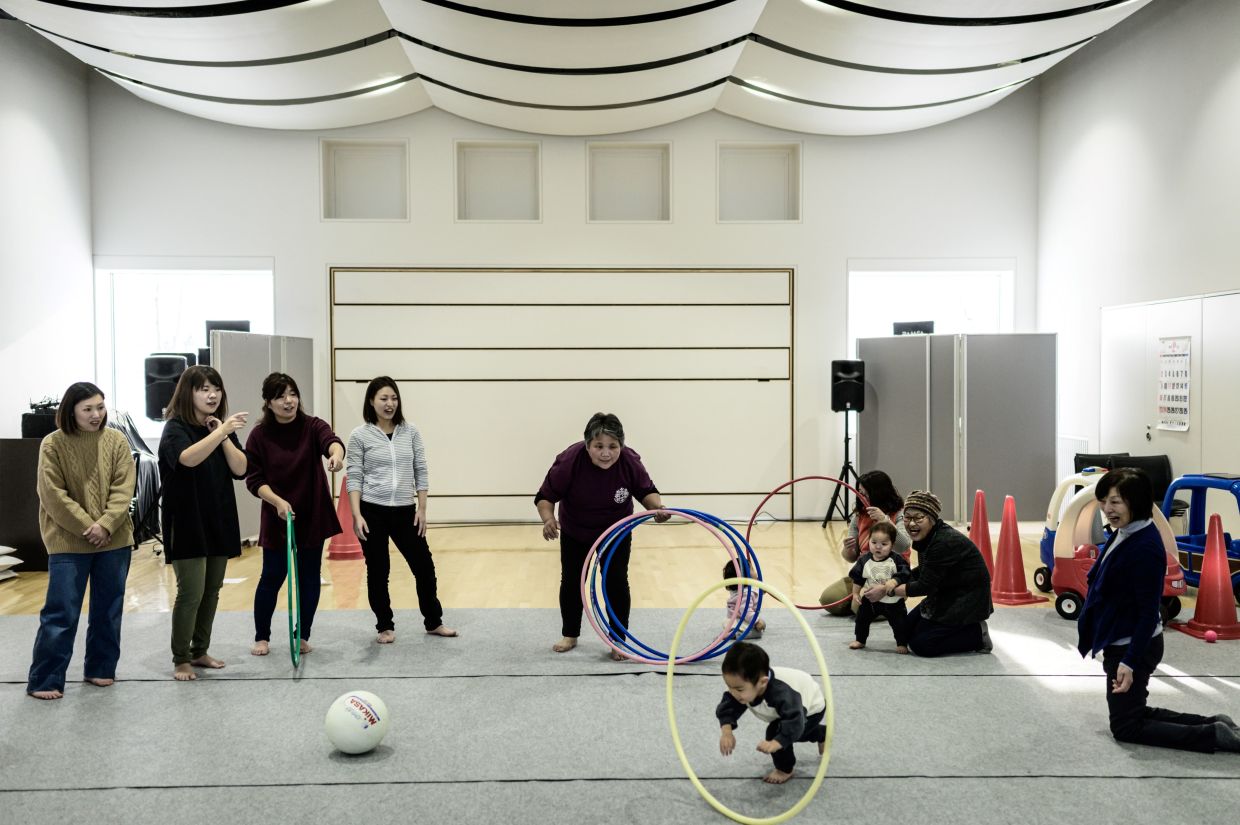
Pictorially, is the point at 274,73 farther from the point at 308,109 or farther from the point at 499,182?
the point at 499,182

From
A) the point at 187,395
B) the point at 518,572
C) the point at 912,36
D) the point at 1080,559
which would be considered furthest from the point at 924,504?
the point at 912,36

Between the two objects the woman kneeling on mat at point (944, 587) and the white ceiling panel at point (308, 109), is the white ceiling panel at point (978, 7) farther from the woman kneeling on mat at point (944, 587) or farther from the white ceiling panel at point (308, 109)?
the white ceiling panel at point (308, 109)

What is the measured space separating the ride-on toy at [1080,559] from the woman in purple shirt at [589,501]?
8.20ft

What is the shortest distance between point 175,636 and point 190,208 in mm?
Answer: 5905

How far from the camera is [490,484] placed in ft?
30.6

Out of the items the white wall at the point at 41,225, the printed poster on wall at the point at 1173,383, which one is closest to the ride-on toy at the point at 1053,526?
the printed poster on wall at the point at 1173,383

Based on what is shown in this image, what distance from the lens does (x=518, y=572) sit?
6.98 metres

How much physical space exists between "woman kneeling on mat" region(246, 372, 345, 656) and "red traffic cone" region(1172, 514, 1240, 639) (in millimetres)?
4406

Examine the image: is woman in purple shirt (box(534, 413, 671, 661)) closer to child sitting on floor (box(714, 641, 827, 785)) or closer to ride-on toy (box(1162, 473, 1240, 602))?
child sitting on floor (box(714, 641, 827, 785))

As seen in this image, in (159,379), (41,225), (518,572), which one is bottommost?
(518,572)

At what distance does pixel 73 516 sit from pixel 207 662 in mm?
930

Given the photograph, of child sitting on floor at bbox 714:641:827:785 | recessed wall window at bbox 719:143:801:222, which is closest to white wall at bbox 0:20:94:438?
recessed wall window at bbox 719:143:801:222

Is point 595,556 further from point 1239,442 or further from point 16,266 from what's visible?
point 16,266

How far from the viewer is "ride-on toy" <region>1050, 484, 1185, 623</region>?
5254 mm
